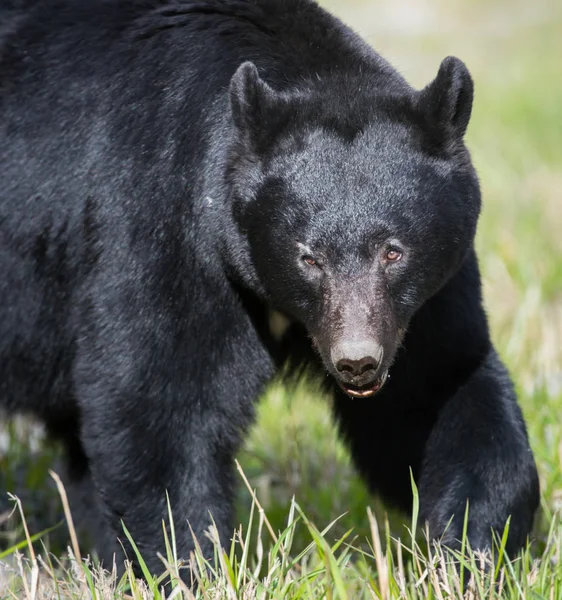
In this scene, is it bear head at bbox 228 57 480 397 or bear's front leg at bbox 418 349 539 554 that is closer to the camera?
bear head at bbox 228 57 480 397

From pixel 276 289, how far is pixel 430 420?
79 cm

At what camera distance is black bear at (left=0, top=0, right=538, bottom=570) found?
3527 millimetres

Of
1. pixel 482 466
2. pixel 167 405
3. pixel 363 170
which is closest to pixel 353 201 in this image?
pixel 363 170

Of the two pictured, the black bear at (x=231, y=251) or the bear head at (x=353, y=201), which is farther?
the black bear at (x=231, y=251)

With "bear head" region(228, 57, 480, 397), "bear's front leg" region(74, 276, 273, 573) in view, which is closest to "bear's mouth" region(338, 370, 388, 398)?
"bear head" region(228, 57, 480, 397)

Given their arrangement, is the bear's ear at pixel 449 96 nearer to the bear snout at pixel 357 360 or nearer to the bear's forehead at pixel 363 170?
the bear's forehead at pixel 363 170

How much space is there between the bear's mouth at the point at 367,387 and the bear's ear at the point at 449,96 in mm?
850

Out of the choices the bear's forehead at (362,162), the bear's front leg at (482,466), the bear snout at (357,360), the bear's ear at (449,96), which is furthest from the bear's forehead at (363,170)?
the bear's front leg at (482,466)

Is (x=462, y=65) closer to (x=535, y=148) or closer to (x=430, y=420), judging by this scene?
(x=430, y=420)

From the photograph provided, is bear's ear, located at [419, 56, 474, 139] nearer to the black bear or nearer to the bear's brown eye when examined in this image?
the black bear

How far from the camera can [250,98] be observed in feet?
11.7

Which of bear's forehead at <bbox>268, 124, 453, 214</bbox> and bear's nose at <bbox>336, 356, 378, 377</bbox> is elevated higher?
bear's forehead at <bbox>268, 124, 453, 214</bbox>

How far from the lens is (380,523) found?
4723mm

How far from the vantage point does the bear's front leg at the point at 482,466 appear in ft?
12.7
